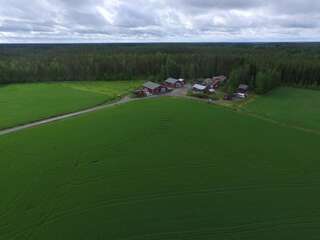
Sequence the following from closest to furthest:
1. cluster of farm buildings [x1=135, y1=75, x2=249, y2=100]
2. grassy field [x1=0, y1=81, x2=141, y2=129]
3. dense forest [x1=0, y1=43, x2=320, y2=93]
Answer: grassy field [x1=0, y1=81, x2=141, y2=129]
cluster of farm buildings [x1=135, y1=75, x2=249, y2=100]
dense forest [x1=0, y1=43, x2=320, y2=93]

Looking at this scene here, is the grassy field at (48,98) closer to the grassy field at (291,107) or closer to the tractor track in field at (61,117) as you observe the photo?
the tractor track in field at (61,117)

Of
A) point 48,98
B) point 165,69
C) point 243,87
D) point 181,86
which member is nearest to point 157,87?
point 181,86

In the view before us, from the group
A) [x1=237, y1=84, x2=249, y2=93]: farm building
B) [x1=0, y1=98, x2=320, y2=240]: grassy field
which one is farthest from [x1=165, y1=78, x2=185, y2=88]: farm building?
[x1=0, y1=98, x2=320, y2=240]: grassy field

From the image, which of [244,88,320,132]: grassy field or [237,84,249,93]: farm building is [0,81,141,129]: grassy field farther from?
[244,88,320,132]: grassy field

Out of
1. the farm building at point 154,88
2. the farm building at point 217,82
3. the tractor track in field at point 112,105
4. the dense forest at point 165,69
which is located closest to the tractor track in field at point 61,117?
the tractor track in field at point 112,105

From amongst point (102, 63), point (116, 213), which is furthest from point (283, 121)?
point (102, 63)

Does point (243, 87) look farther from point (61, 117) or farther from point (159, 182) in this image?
point (159, 182)

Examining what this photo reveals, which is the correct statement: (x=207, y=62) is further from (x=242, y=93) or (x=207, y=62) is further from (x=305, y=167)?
(x=305, y=167)
